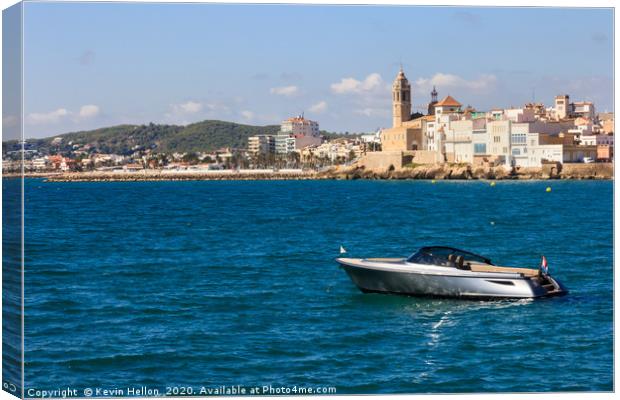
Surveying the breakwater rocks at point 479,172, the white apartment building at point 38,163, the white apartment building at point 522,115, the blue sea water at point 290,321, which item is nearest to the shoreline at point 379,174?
the breakwater rocks at point 479,172

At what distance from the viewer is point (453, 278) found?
580 inches

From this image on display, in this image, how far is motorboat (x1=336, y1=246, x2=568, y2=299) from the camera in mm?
14633

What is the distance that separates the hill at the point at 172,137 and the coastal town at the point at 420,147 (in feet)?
2.74

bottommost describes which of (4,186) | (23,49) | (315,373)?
(315,373)

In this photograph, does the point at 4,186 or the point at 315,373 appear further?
the point at 315,373

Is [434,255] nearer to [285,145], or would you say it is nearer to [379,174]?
[379,174]

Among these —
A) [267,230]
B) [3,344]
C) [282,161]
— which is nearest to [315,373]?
[3,344]

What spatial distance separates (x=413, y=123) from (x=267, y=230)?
67.0 metres

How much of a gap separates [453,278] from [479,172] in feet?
226

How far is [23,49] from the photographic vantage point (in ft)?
27.7

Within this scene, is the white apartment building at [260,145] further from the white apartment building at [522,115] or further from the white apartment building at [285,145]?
the white apartment building at [522,115]

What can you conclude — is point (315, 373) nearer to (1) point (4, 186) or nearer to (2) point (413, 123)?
(1) point (4, 186)

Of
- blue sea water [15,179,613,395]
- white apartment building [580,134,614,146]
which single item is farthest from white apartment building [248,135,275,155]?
blue sea water [15,179,613,395]

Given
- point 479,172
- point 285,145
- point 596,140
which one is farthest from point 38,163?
point 285,145
